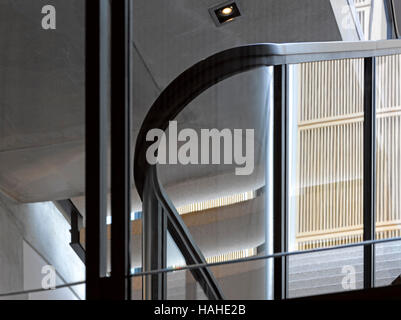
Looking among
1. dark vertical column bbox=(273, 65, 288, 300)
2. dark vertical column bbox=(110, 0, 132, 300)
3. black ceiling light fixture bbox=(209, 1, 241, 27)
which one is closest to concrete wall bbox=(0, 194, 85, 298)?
dark vertical column bbox=(110, 0, 132, 300)

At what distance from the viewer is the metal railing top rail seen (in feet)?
7.02

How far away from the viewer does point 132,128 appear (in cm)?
211

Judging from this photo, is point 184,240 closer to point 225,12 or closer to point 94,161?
point 94,161

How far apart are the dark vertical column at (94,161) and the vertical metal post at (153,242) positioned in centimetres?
11

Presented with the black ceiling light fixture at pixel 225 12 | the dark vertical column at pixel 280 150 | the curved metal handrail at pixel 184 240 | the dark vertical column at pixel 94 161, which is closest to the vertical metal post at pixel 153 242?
the curved metal handrail at pixel 184 240

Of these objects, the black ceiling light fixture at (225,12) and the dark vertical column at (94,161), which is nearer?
the dark vertical column at (94,161)

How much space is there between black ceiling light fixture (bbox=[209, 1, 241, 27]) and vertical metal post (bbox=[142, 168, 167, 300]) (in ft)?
1.33

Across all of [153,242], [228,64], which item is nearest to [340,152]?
[228,64]

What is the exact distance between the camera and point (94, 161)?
204cm

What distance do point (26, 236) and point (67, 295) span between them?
21cm

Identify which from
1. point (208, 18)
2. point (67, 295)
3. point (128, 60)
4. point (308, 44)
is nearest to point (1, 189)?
point (67, 295)

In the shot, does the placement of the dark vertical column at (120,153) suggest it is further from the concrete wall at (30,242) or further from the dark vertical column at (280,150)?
the dark vertical column at (280,150)

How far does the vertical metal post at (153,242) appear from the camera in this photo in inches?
81.7

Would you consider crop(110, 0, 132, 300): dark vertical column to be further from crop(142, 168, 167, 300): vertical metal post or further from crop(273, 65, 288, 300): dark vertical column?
crop(273, 65, 288, 300): dark vertical column
